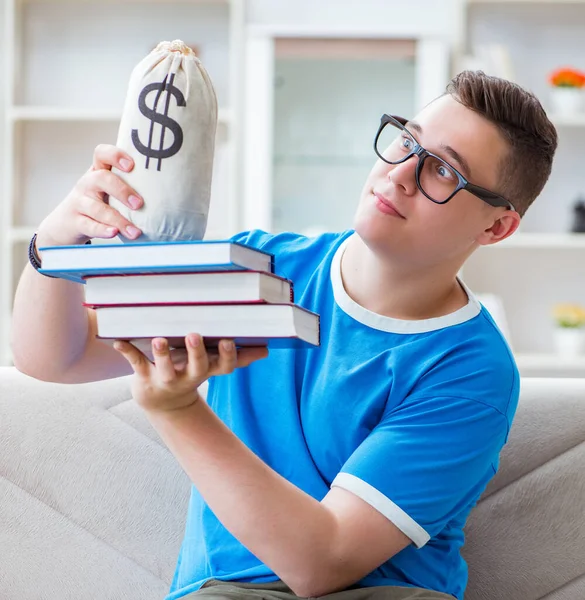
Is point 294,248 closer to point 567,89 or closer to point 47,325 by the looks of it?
point 47,325

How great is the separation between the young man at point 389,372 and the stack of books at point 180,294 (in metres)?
0.18

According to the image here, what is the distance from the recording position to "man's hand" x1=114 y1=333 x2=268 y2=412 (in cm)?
90

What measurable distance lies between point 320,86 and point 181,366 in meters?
3.09

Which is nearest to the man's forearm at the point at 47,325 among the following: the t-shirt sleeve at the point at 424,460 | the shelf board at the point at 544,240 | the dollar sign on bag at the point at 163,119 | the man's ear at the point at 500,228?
the dollar sign on bag at the point at 163,119

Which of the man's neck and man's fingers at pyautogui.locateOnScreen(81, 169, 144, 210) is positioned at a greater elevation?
man's fingers at pyautogui.locateOnScreen(81, 169, 144, 210)

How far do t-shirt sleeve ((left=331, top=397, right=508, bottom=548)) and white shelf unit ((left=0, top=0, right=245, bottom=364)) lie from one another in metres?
2.72

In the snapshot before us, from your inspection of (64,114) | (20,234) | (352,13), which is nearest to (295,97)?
(352,13)

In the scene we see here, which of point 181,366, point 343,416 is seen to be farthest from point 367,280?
point 181,366

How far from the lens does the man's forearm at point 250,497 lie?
1005 mm

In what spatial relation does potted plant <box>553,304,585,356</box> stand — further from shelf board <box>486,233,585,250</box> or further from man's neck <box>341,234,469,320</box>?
man's neck <box>341,234,469,320</box>

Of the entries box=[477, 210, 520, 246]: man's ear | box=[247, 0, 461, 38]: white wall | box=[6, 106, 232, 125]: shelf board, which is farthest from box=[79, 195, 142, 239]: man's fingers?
box=[247, 0, 461, 38]: white wall

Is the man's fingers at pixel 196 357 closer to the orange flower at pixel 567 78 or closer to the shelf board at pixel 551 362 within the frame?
the shelf board at pixel 551 362

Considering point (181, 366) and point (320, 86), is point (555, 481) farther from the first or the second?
point (320, 86)

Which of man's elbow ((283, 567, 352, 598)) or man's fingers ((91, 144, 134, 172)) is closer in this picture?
man's fingers ((91, 144, 134, 172))
